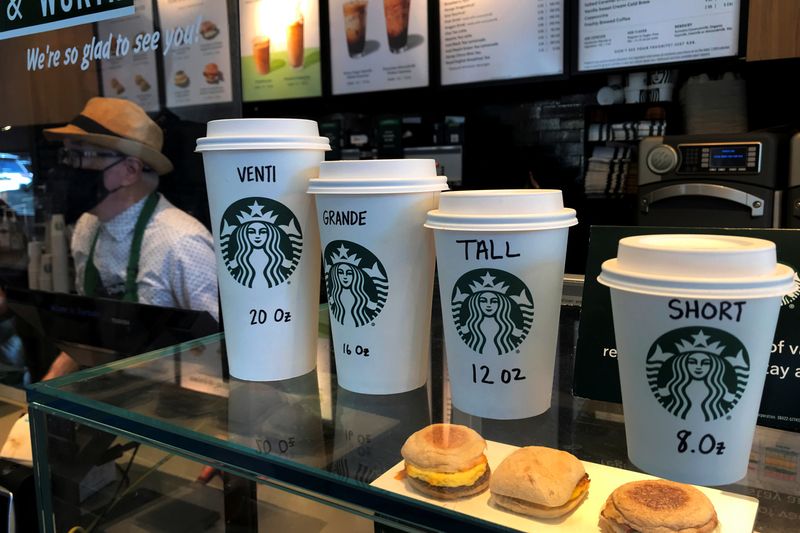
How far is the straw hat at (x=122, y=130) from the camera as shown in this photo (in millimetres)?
1871

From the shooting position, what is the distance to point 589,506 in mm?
563

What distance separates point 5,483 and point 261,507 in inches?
28.7

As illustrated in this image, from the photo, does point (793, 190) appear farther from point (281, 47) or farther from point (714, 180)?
point (281, 47)

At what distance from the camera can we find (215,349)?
107 centimetres

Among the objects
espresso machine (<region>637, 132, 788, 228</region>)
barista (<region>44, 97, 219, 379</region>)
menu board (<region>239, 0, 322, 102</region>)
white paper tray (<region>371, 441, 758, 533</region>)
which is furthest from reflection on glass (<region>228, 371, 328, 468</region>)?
menu board (<region>239, 0, 322, 102</region>)

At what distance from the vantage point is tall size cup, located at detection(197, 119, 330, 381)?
833mm

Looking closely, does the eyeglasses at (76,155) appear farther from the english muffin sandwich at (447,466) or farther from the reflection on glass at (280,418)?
the english muffin sandwich at (447,466)

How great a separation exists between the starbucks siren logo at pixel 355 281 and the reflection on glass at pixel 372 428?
0.10 meters

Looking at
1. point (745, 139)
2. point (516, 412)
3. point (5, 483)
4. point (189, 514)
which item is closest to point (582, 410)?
point (516, 412)

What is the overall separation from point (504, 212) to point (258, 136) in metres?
0.33

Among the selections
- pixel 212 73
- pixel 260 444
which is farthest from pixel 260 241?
pixel 212 73

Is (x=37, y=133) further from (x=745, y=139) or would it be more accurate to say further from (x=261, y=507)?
(x=745, y=139)

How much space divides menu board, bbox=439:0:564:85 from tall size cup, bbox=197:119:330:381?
2.88m

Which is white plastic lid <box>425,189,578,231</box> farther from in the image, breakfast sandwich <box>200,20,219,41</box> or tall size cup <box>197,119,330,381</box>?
breakfast sandwich <box>200,20,219,41</box>
